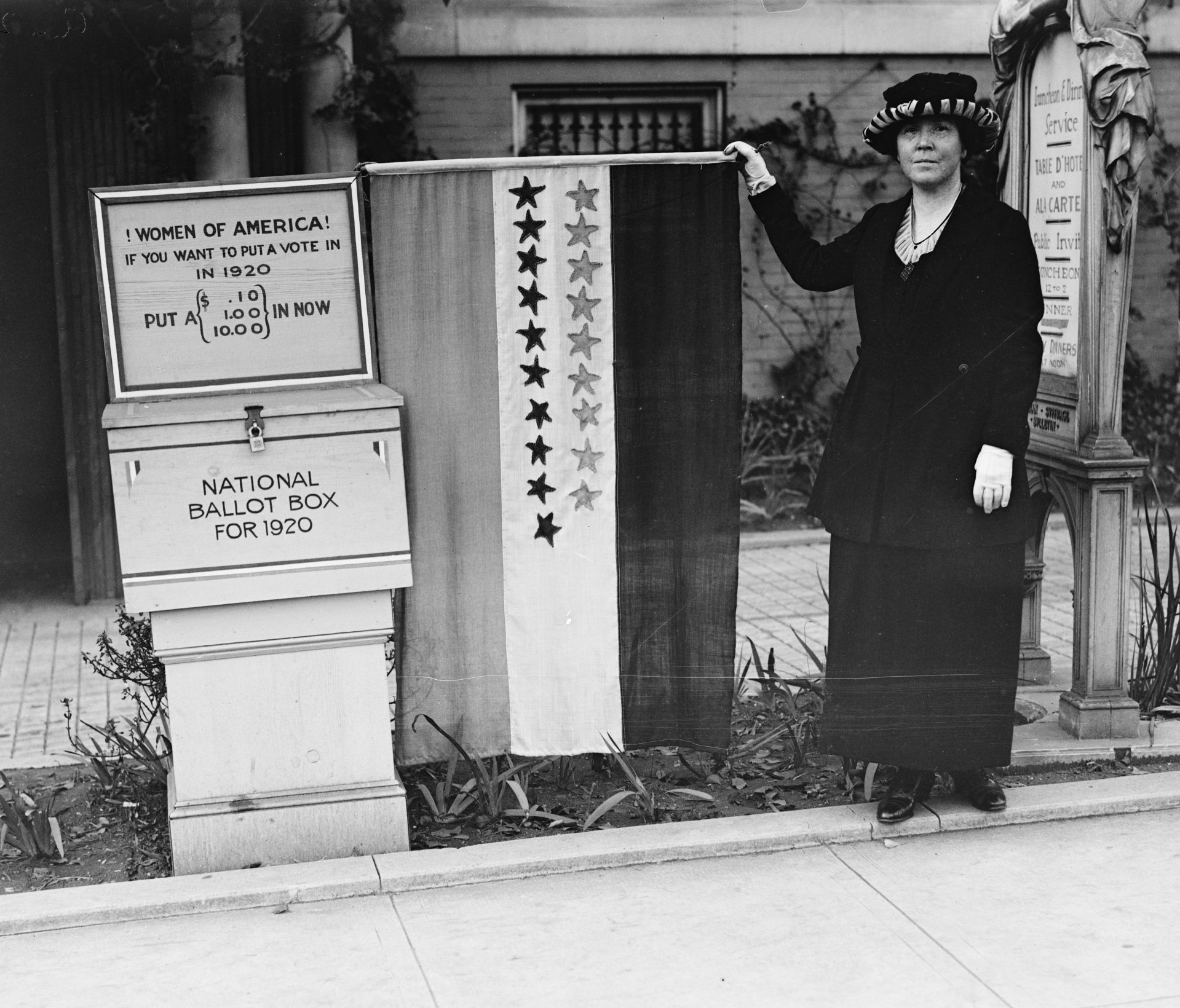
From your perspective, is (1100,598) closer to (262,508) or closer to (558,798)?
(558,798)

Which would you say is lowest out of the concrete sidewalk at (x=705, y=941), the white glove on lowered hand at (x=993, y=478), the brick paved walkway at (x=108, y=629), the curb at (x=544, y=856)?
the brick paved walkway at (x=108, y=629)

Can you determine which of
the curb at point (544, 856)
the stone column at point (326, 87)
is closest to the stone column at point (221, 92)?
the stone column at point (326, 87)

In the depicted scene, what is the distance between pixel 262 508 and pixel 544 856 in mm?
1200

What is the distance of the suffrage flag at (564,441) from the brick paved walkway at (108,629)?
1.65 m

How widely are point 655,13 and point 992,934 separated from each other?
23.7ft

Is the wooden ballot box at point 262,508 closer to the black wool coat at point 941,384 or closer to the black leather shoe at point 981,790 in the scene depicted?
the black wool coat at point 941,384

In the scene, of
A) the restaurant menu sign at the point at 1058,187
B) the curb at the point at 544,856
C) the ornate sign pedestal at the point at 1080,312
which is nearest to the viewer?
the curb at the point at 544,856

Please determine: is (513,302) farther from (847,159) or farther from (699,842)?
(847,159)

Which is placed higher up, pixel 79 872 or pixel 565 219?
pixel 565 219

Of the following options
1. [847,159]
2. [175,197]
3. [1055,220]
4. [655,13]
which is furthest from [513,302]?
[847,159]

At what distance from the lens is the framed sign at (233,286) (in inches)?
162

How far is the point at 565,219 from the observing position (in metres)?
4.33

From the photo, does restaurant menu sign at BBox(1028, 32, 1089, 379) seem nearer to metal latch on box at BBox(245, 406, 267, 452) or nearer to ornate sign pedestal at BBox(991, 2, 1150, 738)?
ornate sign pedestal at BBox(991, 2, 1150, 738)

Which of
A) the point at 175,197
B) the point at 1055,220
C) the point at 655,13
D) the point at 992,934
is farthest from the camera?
the point at 655,13
